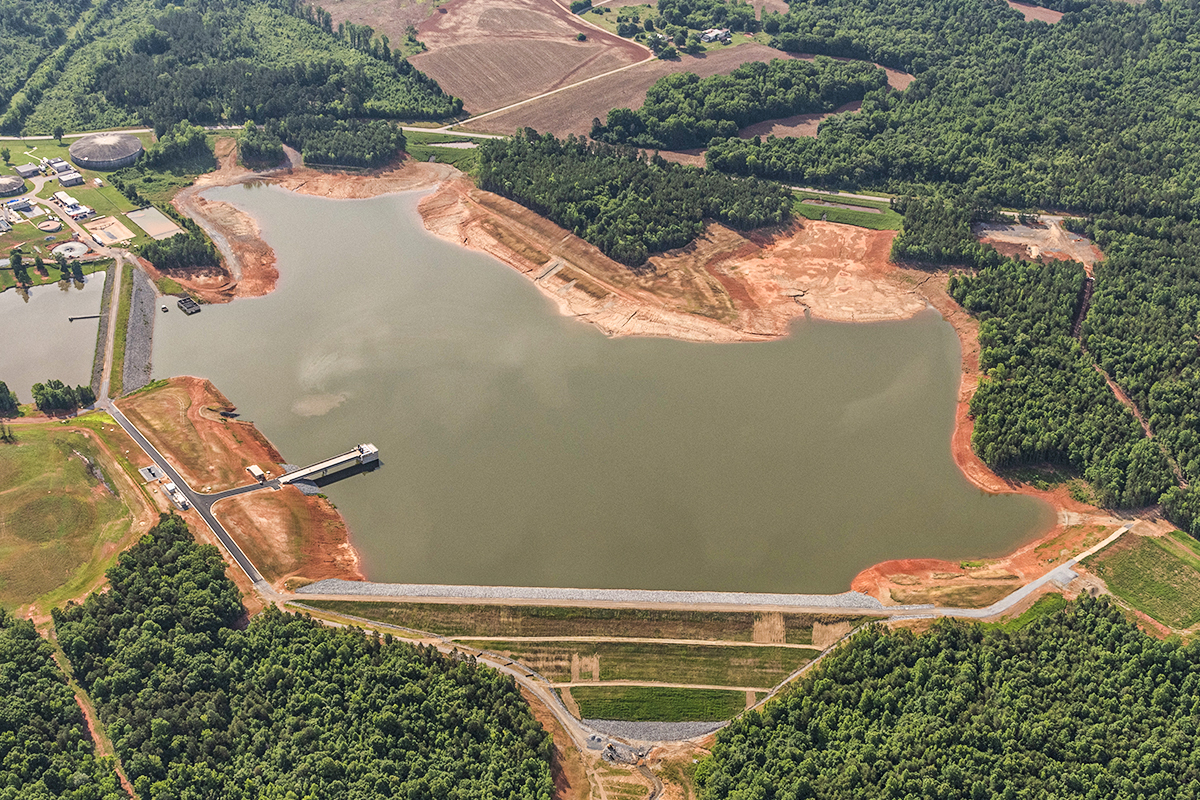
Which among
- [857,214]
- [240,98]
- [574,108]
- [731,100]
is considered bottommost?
[857,214]

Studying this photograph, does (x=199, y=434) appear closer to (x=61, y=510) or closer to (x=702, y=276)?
(x=61, y=510)

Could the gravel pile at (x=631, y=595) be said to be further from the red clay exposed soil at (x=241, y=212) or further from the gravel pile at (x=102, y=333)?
the red clay exposed soil at (x=241, y=212)

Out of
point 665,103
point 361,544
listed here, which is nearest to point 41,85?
point 665,103

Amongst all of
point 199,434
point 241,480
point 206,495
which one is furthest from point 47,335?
point 241,480

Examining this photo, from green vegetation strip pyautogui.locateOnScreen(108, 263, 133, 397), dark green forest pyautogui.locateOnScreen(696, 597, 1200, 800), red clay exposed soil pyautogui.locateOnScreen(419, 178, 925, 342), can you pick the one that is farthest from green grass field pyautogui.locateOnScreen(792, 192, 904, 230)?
green vegetation strip pyautogui.locateOnScreen(108, 263, 133, 397)

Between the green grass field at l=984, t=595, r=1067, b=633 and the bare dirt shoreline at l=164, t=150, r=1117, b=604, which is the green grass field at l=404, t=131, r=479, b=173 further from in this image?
the green grass field at l=984, t=595, r=1067, b=633

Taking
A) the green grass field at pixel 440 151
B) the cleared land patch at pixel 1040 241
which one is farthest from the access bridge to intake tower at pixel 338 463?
the cleared land patch at pixel 1040 241

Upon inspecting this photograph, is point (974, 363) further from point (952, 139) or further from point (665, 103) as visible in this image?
point (665, 103)
